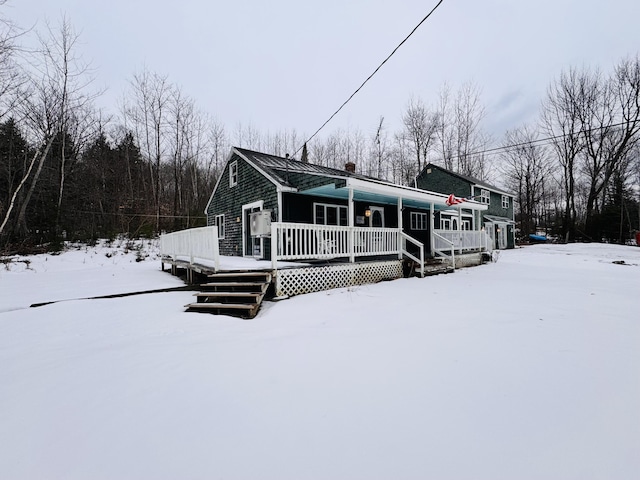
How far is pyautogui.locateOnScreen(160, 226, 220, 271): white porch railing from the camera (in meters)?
7.00

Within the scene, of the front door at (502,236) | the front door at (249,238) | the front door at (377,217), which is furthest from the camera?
the front door at (502,236)

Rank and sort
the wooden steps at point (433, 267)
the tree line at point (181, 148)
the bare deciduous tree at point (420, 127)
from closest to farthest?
the wooden steps at point (433, 267), the tree line at point (181, 148), the bare deciduous tree at point (420, 127)

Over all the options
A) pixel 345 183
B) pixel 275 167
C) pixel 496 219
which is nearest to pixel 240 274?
pixel 345 183

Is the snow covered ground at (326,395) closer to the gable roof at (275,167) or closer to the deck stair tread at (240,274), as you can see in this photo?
the deck stair tread at (240,274)

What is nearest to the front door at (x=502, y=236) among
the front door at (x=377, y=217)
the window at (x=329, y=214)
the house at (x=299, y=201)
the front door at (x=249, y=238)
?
the house at (x=299, y=201)

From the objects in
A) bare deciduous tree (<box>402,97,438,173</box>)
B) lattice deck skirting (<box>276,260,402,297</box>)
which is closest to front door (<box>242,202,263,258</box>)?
lattice deck skirting (<box>276,260,402,297</box>)

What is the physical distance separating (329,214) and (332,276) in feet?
13.1

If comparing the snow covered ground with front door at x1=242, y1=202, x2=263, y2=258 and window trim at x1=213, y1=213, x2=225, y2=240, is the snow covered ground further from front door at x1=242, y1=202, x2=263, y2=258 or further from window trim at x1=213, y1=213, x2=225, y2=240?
window trim at x1=213, y1=213, x2=225, y2=240

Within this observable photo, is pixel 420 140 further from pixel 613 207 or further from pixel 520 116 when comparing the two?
pixel 613 207

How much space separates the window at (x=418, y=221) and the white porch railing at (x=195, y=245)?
9669mm

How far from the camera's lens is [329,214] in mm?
10719

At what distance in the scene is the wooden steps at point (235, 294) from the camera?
523 cm

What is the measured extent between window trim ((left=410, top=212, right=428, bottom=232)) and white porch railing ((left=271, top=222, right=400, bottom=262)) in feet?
16.5

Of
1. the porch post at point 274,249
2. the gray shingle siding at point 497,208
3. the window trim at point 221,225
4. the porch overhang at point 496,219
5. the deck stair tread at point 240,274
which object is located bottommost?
the deck stair tread at point 240,274
